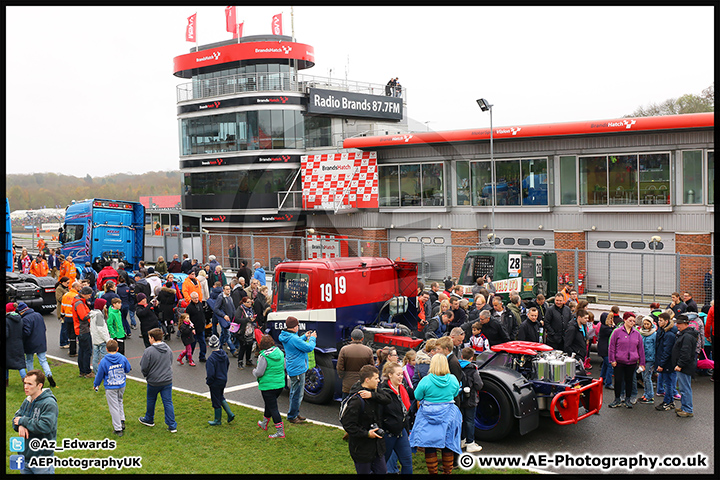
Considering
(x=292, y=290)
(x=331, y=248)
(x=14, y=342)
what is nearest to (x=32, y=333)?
(x=14, y=342)

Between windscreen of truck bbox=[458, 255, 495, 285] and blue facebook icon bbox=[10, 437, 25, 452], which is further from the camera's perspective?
windscreen of truck bbox=[458, 255, 495, 285]

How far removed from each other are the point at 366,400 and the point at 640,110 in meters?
71.0

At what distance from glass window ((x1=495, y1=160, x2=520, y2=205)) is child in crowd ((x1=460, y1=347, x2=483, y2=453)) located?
20.0 meters

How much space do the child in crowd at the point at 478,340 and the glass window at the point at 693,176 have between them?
16542 mm

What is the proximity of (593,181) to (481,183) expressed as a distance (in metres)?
4.97

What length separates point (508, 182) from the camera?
27656 millimetres

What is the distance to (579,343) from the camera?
11.3m

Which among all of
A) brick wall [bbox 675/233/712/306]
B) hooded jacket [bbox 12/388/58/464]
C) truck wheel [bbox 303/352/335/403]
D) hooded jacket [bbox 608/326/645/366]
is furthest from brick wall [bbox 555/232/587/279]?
hooded jacket [bbox 12/388/58/464]

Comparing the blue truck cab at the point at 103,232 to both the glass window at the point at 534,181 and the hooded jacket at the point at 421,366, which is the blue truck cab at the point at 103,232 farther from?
the hooded jacket at the point at 421,366

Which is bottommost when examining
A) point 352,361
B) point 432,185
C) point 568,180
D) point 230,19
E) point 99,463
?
point 99,463

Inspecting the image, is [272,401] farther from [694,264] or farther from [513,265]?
[694,264]

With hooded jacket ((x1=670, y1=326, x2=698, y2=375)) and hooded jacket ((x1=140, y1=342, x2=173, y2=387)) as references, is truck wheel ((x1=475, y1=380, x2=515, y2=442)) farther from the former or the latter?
hooded jacket ((x1=140, y1=342, x2=173, y2=387))

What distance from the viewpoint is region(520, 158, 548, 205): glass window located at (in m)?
26.7

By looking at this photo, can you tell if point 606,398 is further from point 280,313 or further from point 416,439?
point 280,313
